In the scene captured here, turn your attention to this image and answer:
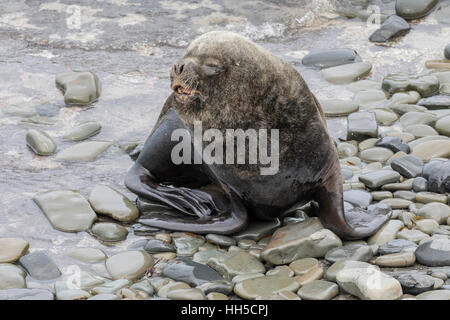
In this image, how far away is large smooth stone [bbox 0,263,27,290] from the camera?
13.8 ft

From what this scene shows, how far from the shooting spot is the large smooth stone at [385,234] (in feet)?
15.4

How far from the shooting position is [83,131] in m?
6.54

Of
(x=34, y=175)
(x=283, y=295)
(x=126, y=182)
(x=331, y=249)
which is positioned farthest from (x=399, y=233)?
(x=34, y=175)

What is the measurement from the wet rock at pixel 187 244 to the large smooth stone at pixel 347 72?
10.9 ft

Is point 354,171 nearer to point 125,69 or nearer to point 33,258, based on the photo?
point 33,258

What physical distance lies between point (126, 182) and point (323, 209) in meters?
1.58

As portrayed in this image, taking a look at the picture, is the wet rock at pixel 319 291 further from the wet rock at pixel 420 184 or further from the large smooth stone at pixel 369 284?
the wet rock at pixel 420 184

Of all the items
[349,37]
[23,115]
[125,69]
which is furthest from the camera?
[349,37]

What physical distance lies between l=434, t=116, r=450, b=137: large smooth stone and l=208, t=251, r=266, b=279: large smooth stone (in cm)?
262

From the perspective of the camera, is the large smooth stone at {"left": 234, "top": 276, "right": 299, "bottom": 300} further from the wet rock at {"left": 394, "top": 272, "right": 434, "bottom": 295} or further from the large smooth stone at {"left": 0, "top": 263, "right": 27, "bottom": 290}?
the large smooth stone at {"left": 0, "top": 263, "right": 27, "bottom": 290}

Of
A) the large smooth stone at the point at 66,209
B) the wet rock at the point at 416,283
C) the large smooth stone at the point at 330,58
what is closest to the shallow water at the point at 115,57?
the large smooth stone at the point at 66,209

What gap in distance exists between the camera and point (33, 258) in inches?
177

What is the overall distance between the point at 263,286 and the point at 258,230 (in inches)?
31.2

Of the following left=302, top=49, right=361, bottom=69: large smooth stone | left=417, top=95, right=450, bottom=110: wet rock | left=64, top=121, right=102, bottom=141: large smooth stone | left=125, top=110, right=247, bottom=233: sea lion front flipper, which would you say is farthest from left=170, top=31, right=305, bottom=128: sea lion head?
left=302, top=49, right=361, bottom=69: large smooth stone
